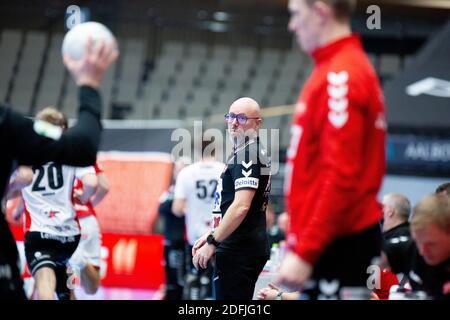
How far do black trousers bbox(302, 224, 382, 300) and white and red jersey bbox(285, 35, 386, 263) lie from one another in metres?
0.04

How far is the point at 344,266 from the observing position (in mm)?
2998

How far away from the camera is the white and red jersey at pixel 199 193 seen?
8578 millimetres

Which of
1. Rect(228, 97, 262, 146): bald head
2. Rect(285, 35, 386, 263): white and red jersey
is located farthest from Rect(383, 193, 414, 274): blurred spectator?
Rect(285, 35, 386, 263): white and red jersey

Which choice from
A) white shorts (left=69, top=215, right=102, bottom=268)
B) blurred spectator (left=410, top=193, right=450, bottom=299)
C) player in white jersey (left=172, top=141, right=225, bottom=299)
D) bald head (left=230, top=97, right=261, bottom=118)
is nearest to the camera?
blurred spectator (left=410, top=193, right=450, bottom=299)

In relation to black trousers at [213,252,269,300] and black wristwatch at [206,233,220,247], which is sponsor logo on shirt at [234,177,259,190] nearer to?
black wristwatch at [206,233,220,247]

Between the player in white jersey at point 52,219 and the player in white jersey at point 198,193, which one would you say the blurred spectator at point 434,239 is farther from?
the player in white jersey at point 198,193

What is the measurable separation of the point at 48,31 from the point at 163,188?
9081mm

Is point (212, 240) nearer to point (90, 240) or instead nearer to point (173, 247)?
point (90, 240)

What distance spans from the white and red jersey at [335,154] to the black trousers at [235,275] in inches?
77.8

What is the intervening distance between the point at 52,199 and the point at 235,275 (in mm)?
1838

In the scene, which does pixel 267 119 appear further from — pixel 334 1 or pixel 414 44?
pixel 334 1

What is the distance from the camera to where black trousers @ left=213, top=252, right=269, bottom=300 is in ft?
16.1

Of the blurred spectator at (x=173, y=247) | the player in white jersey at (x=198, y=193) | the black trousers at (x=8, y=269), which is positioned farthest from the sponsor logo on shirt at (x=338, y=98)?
the blurred spectator at (x=173, y=247)
